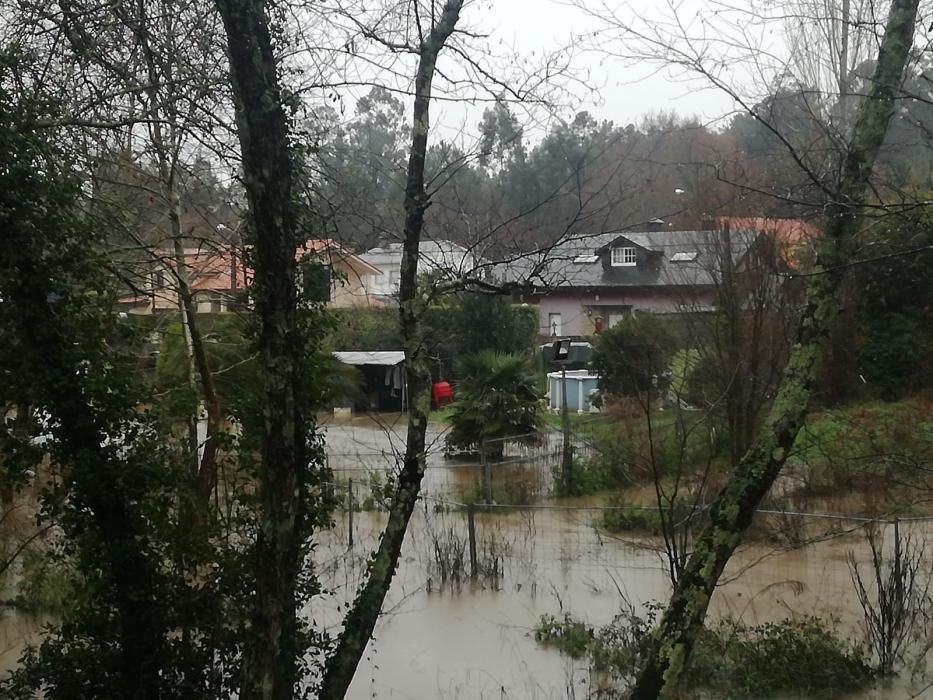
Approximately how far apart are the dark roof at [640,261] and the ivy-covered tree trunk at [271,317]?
1.31 metres

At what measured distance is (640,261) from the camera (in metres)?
15.2

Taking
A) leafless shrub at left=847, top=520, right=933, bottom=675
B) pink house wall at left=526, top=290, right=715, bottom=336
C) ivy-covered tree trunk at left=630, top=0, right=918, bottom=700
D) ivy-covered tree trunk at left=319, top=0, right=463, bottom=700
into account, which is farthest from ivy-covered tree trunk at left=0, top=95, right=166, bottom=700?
pink house wall at left=526, top=290, right=715, bottom=336

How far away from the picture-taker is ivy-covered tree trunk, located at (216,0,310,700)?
3592 millimetres

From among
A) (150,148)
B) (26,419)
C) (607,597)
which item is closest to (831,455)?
(607,597)

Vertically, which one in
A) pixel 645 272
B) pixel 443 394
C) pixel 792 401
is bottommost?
pixel 443 394

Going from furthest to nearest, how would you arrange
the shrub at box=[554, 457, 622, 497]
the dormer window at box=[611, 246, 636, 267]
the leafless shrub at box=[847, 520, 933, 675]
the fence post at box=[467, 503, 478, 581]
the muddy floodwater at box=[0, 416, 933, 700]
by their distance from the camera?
the dormer window at box=[611, 246, 636, 267]
the shrub at box=[554, 457, 622, 497]
the fence post at box=[467, 503, 478, 581]
the muddy floodwater at box=[0, 416, 933, 700]
the leafless shrub at box=[847, 520, 933, 675]

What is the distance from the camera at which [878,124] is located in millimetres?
4191

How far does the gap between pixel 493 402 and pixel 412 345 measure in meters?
8.91

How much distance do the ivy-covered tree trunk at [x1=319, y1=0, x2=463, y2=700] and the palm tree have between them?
8.68 metres

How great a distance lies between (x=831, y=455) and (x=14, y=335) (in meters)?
9.36

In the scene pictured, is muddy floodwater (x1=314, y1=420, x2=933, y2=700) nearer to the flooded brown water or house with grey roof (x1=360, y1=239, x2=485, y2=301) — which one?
the flooded brown water

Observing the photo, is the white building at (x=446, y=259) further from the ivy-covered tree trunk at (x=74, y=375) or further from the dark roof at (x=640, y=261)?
the ivy-covered tree trunk at (x=74, y=375)

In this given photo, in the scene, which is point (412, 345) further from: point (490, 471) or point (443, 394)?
point (443, 394)

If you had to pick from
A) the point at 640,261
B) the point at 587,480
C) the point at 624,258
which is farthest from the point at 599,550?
the point at 640,261
